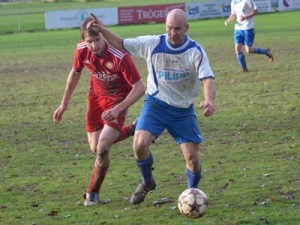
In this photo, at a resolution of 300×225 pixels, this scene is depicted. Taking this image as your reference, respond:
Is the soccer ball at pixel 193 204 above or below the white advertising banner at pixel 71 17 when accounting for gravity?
above

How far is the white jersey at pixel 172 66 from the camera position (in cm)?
827

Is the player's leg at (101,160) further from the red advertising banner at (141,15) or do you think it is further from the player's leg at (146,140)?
the red advertising banner at (141,15)

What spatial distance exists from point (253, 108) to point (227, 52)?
11473 millimetres

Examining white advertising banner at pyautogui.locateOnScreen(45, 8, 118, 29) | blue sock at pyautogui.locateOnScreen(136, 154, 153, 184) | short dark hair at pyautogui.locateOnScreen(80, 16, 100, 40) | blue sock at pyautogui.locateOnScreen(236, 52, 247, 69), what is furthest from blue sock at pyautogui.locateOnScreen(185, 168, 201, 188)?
white advertising banner at pyautogui.locateOnScreen(45, 8, 118, 29)

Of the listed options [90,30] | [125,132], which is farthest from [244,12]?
[90,30]

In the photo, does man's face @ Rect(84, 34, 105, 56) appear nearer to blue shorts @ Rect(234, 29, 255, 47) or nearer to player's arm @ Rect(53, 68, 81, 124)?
player's arm @ Rect(53, 68, 81, 124)

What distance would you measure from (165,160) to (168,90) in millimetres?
2860

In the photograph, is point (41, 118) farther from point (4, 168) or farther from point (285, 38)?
point (285, 38)


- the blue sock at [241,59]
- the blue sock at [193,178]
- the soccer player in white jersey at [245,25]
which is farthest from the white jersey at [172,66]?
the soccer player in white jersey at [245,25]

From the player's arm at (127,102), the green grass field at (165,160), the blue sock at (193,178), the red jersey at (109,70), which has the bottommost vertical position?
the green grass field at (165,160)

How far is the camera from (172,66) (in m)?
8.38

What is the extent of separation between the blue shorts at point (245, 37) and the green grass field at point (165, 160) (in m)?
0.74

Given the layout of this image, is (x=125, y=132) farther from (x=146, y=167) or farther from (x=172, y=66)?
(x=172, y=66)

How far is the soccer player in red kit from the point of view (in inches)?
339
